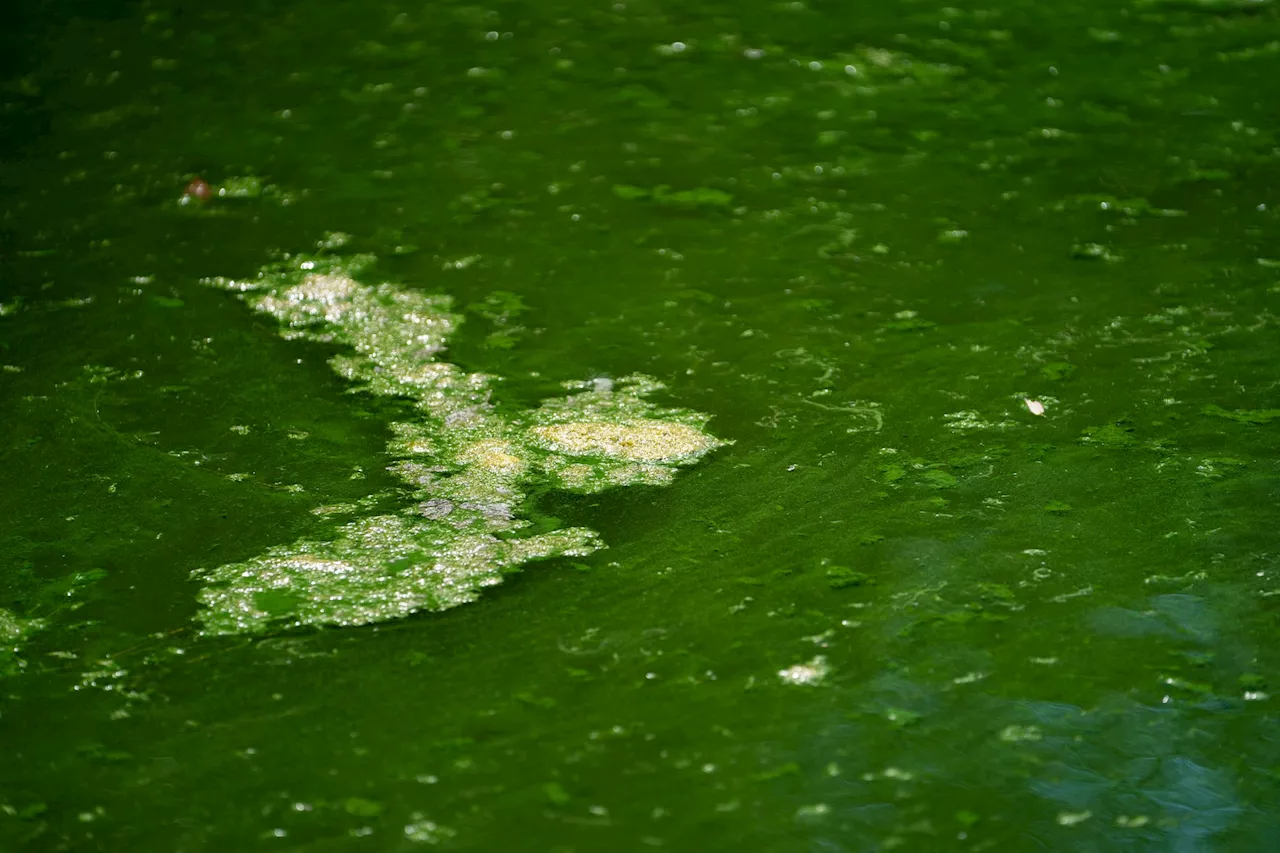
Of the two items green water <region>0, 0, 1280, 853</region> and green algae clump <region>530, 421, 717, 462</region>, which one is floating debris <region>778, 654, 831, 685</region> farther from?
green algae clump <region>530, 421, 717, 462</region>

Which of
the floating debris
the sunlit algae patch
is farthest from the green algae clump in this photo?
the floating debris

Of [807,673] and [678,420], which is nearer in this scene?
[807,673]

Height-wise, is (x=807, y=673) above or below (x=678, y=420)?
below

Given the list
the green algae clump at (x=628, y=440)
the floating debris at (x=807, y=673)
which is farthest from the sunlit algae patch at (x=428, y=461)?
the floating debris at (x=807, y=673)

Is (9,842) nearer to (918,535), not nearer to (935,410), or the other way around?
(918,535)

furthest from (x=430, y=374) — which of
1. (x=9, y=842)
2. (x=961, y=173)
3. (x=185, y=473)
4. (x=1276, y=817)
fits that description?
(x=1276, y=817)

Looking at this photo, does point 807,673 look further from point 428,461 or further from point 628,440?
point 428,461

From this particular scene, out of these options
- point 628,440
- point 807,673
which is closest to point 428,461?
point 628,440
